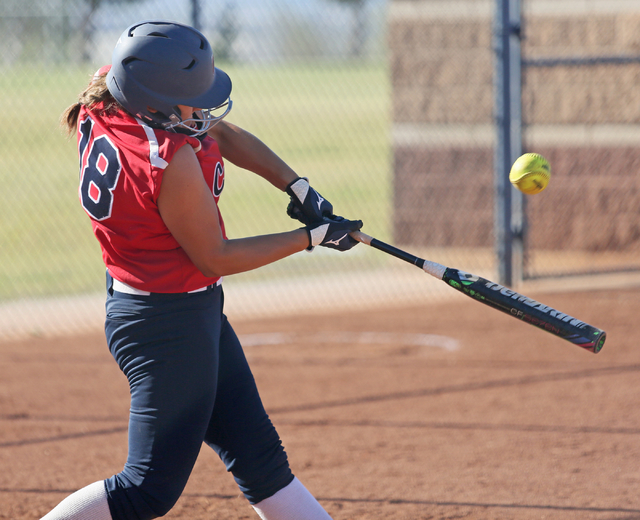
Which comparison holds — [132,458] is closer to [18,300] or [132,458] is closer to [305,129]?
[18,300]

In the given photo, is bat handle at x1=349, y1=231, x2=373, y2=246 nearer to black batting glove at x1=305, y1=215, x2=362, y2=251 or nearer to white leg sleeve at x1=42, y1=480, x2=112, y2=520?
black batting glove at x1=305, y1=215, x2=362, y2=251

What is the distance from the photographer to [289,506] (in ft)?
8.83

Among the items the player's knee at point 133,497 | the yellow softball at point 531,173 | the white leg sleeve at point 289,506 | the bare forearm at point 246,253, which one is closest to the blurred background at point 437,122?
the yellow softball at point 531,173

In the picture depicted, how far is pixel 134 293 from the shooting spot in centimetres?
245

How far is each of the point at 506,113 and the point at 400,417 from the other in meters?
3.38

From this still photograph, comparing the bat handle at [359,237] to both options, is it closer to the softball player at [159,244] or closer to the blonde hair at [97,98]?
the softball player at [159,244]

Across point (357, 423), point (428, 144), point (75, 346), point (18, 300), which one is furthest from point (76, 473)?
point (428, 144)

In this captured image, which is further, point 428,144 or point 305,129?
point 305,129

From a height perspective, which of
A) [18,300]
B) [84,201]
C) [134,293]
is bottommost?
[18,300]

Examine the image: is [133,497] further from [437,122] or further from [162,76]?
[437,122]

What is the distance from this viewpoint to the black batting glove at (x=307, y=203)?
9.66ft

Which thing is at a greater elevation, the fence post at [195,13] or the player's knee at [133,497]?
the fence post at [195,13]

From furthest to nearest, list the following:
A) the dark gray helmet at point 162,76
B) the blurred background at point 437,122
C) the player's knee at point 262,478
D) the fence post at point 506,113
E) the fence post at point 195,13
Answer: the blurred background at point 437,122
the fence post at point 506,113
the fence post at point 195,13
the player's knee at point 262,478
the dark gray helmet at point 162,76

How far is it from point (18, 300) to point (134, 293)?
590 cm
